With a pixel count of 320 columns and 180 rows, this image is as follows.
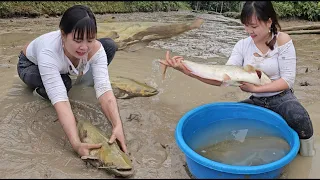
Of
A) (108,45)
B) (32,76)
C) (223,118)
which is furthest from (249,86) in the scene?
(32,76)

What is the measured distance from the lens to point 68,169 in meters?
2.44

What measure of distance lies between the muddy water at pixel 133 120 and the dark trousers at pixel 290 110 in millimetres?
218

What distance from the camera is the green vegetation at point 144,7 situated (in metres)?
9.30

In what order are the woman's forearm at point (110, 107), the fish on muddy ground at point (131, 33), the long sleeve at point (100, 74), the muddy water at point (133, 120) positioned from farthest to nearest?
1. the fish on muddy ground at point (131, 33)
2. the long sleeve at point (100, 74)
3. the woman's forearm at point (110, 107)
4. the muddy water at point (133, 120)

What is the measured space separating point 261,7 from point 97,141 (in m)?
1.48

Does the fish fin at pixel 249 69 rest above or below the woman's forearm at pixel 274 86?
above

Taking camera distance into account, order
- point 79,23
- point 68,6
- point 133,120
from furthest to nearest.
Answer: point 68,6, point 133,120, point 79,23

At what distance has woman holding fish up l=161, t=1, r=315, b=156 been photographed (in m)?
2.64

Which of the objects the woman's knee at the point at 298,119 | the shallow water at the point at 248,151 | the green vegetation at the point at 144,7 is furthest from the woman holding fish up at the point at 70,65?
the green vegetation at the point at 144,7

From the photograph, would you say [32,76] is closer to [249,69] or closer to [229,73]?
[229,73]

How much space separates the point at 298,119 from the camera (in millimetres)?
2660

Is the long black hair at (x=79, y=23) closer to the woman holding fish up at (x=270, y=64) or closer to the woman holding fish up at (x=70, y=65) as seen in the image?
the woman holding fish up at (x=70, y=65)

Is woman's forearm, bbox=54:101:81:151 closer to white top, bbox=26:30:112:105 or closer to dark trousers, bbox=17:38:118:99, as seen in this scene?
white top, bbox=26:30:112:105

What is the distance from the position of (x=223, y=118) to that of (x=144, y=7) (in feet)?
33.5
